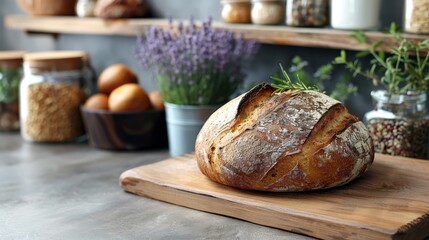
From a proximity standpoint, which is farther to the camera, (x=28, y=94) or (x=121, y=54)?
(x=121, y=54)

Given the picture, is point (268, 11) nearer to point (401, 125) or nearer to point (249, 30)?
point (249, 30)

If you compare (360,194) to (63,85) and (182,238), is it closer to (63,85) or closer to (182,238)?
(182,238)

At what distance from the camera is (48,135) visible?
71.9 inches

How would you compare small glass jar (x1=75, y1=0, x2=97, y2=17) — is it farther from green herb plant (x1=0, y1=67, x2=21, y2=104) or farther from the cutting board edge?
the cutting board edge

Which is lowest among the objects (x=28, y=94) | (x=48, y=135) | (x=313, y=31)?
(x=48, y=135)

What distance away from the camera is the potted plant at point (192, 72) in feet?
5.03

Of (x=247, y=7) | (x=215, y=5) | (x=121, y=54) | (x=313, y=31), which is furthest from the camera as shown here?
(x=121, y=54)

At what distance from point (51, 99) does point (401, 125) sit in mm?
926

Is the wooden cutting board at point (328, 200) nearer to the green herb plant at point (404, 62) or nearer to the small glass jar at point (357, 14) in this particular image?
the green herb plant at point (404, 62)

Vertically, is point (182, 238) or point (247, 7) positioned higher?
point (247, 7)

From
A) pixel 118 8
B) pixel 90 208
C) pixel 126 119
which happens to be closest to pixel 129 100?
pixel 126 119

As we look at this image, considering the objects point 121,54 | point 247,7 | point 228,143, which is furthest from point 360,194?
point 121,54

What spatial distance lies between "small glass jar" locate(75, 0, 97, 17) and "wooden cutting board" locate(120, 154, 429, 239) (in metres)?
0.80

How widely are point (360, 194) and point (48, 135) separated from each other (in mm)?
A: 977
